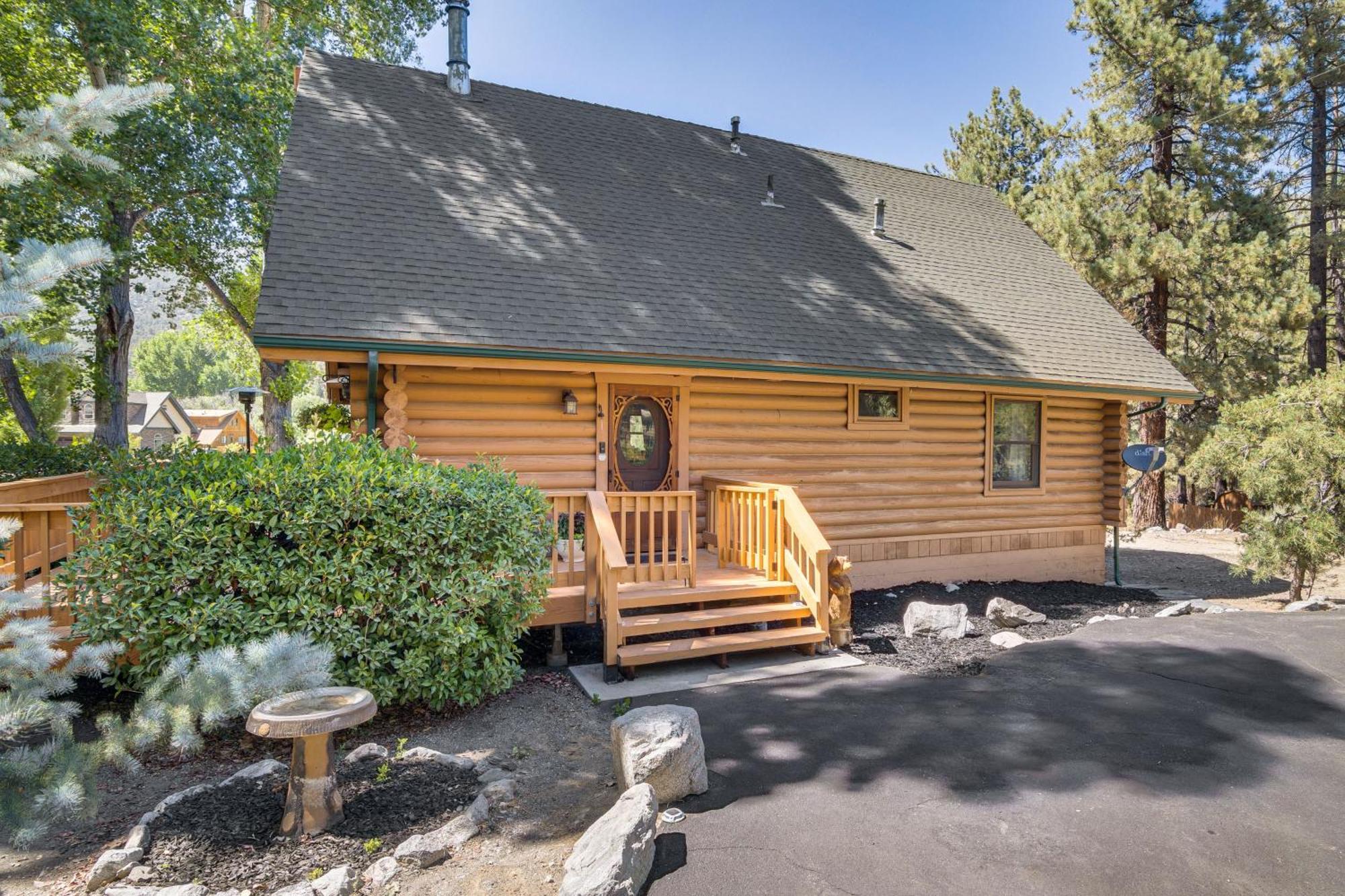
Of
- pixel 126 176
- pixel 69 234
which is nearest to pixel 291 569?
pixel 69 234

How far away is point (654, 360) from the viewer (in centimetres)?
724

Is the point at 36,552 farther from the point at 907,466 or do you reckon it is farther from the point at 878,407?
the point at 907,466

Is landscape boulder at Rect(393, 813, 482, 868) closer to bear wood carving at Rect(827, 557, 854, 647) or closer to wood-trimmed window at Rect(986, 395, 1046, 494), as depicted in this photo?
bear wood carving at Rect(827, 557, 854, 647)

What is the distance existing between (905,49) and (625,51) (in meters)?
6.54

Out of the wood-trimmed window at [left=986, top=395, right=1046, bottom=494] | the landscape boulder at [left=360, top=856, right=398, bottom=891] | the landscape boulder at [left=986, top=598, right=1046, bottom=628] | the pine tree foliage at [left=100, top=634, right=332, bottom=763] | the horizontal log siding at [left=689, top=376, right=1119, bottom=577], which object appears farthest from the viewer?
the wood-trimmed window at [left=986, top=395, right=1046, bottom=494]

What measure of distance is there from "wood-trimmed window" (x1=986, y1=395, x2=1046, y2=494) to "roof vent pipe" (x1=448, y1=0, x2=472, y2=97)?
894cm

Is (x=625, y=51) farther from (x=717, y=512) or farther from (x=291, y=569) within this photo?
(x=291, y=569)

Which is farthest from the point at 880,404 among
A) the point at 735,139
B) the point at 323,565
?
the point at 323,565

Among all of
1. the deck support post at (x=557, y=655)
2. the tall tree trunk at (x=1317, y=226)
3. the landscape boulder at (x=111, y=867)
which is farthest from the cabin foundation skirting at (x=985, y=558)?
the tall tree trunk at (x=1317, y=226)

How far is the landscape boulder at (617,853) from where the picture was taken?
2.81 meters

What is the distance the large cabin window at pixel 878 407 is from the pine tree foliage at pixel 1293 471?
4634 millimetres

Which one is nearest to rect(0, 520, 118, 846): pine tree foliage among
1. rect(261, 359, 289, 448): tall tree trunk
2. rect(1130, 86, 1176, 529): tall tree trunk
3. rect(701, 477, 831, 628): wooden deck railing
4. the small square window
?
rect(701, 477, 831, 628): wooden deck railing

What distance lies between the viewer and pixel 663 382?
7.82 m

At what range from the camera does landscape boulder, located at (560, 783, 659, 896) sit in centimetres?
281
